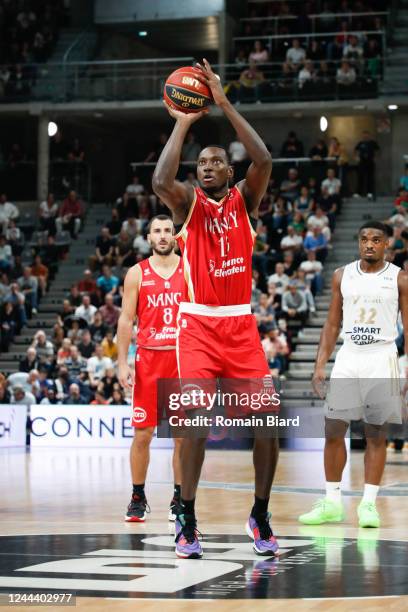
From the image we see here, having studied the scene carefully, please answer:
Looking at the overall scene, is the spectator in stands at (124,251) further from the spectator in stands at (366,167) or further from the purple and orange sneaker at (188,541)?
the purple and orange sneaker at (188,541)

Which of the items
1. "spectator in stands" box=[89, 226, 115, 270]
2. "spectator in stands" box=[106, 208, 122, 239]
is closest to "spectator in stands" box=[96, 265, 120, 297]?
"spectator in stands" box=[89, 226, 115, 270]

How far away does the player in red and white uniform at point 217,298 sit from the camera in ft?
21.7

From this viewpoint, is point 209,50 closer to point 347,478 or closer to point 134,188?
point 134,188

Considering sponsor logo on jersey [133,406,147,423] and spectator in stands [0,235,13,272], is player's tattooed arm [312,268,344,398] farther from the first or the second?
spectator in stands [0,235,13,272]

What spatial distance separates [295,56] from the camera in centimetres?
2628

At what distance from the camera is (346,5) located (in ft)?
90.9

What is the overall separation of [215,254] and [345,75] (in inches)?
779

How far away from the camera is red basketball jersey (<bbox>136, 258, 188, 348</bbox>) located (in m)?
8.73

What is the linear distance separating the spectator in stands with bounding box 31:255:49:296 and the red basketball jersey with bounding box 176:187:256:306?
18.5 m

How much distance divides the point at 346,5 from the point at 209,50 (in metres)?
5.02

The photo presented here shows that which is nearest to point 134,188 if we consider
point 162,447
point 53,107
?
point 53,107

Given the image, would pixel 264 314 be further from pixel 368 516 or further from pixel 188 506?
pixel 188 506

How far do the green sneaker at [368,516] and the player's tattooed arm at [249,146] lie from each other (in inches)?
93.2

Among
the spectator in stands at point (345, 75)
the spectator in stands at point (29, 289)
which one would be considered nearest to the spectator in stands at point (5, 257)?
the spectator in stands at point (29, 289)
